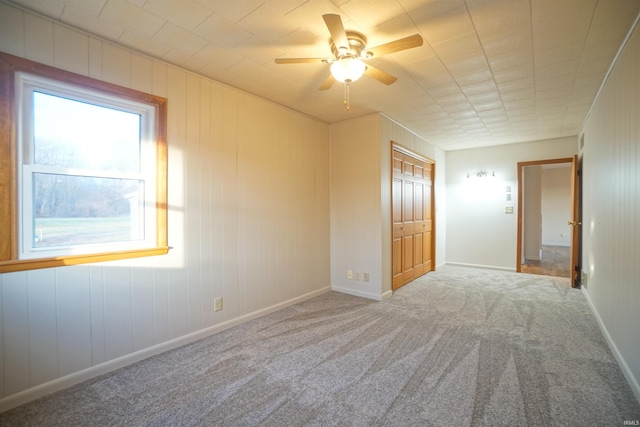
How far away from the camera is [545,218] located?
948cm

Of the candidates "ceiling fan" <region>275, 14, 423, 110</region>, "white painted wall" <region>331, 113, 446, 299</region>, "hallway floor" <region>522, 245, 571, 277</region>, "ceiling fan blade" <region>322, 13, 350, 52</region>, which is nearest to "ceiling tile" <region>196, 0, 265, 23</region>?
"ceiling fan" <region>275, 14, 423, 110</region>

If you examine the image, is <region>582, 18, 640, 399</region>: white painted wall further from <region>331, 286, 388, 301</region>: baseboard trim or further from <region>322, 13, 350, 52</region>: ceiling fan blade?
<region>331, 286, 388, 301</region>: baseboard trim

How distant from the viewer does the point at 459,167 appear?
6.17 m

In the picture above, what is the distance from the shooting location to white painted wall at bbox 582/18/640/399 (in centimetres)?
195

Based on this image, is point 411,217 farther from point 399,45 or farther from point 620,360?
point 399,45

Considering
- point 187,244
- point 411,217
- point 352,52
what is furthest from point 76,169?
point 411,217

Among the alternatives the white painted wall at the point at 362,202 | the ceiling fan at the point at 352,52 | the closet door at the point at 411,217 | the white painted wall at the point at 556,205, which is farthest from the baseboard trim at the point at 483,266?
the white painted wall at the point at 556,205

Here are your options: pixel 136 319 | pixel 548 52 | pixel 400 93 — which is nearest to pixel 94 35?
pixel 136 319

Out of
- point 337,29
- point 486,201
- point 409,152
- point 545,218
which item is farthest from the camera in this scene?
point 545,218

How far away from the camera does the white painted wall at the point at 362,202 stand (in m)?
3.92

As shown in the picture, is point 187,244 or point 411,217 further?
point 411,217

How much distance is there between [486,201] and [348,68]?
5043 mm

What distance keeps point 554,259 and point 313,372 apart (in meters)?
7.45

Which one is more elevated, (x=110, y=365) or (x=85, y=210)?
(x=85, y=210)
